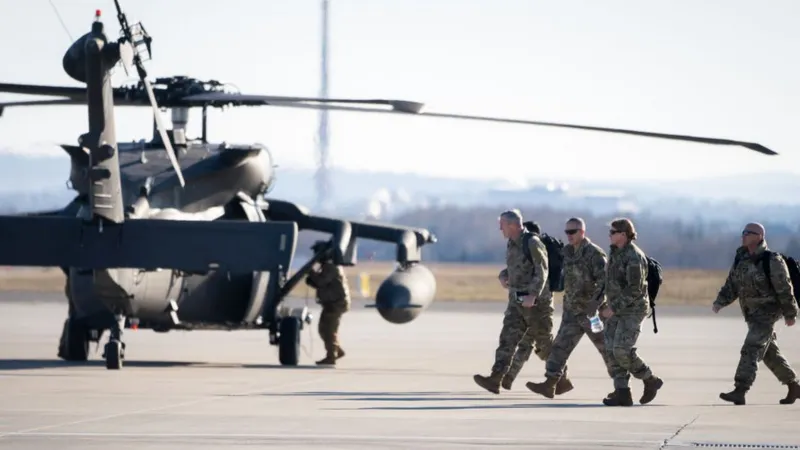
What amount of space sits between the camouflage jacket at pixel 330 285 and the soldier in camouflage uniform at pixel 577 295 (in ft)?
23.9

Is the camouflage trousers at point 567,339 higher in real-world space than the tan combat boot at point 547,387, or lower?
higher

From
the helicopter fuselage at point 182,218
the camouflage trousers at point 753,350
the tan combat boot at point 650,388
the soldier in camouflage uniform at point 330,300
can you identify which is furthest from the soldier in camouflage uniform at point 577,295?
the soldier in camouflage uniform at point 330,300

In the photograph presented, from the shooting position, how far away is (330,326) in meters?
24.6

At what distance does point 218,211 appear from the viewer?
23.3 m

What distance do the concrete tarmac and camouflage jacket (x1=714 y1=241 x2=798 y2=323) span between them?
0.93m

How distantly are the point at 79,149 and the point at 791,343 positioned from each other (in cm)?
1657

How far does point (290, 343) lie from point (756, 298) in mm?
8438

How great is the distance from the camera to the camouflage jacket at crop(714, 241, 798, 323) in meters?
17.2

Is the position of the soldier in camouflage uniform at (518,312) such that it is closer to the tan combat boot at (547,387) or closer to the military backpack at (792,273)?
the tan combat boot at (547,387)

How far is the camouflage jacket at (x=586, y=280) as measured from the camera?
57.1 ft

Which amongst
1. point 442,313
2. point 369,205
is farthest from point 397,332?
point 369,205

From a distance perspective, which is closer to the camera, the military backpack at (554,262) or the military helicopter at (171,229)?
the military backpack at (554,262)

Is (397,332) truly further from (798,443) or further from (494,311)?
(798,443)

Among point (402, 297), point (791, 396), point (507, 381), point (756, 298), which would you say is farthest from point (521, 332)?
point (402, 297)
